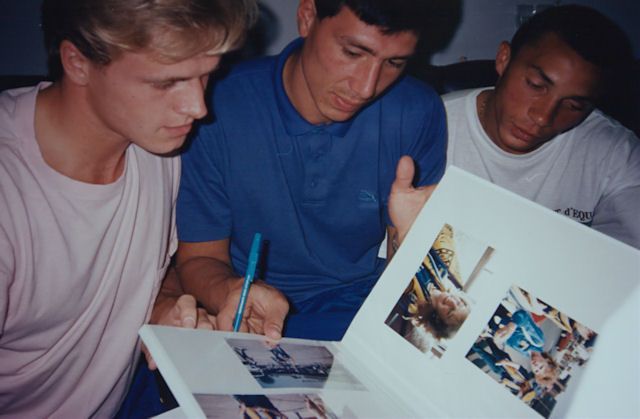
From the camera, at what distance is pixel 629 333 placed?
457mm

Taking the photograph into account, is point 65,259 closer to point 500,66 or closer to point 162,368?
point 162,368

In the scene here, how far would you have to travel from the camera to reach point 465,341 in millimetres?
600

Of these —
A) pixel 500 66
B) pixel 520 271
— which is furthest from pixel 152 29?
pixel 500 66

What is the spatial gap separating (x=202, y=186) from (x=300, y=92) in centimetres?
34

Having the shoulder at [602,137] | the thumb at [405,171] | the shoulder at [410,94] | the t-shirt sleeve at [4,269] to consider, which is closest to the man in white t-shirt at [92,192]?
the t-shirt sleeve at [4,269]

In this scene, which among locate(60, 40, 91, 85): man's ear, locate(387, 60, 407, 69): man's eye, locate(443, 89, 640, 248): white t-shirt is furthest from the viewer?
locate(443, 89, 640, 248): white t-shirt

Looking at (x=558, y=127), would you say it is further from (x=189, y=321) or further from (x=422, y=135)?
(x=189, y=321)

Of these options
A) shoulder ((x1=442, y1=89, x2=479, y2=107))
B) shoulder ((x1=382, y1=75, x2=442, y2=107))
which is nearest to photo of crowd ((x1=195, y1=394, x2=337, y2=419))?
shoulder ((x1=382, y1=75, x2=442, y2=107))

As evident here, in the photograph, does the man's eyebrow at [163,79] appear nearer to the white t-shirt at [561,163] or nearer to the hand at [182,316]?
the hand at [182,316]

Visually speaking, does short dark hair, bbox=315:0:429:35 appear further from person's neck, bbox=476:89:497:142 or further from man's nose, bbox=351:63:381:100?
person's neck, bbox=476:89:497:142

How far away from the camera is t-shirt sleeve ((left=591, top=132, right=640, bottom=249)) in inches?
50.2

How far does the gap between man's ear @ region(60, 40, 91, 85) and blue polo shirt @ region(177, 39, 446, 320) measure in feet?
1.08

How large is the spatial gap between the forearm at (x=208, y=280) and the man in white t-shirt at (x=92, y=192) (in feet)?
0.32

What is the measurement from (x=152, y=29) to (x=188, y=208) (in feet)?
1.52
